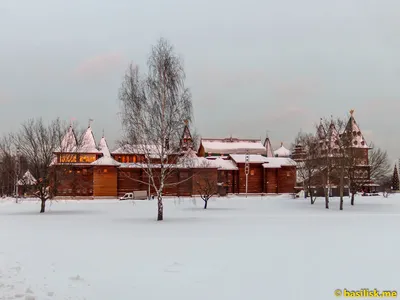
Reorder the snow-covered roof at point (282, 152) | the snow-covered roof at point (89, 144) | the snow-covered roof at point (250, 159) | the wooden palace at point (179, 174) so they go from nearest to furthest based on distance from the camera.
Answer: the wooden palace at point (179, 174), the snow-covered roof at point (89, 144), the snow-covered roof at point (250, 159), the snow-covered roof at point (282, 152)

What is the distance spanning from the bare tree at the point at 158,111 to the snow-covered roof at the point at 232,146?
54.8 metres

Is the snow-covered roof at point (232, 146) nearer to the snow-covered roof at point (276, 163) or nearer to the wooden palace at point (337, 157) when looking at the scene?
the snow-covered roof at point (276, 163)

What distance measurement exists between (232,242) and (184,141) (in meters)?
13.4

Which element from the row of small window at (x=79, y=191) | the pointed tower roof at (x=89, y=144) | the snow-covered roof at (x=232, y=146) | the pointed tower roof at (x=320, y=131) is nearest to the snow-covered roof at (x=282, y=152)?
the snow-covered roof at (x=232, y=146)

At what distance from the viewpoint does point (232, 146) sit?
271 ft

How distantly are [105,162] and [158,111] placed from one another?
39.3 meters

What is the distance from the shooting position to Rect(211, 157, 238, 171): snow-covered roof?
70938 millimetres

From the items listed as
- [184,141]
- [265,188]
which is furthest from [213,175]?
[184,141]

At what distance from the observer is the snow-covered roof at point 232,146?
81625 mm

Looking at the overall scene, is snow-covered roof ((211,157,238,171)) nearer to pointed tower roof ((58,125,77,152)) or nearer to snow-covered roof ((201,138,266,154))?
snow-covered roof ((201,138,266,154))

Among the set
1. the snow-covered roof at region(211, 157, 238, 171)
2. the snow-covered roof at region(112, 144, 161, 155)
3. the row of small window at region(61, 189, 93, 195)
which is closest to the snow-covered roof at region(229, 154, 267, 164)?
the snow-covered roof at region(211, 157, 238, 171)

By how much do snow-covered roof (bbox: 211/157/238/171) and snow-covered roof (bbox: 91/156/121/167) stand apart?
1850 cm

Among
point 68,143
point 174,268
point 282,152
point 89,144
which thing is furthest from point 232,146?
point 174,268

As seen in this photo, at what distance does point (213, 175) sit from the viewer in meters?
65.5
